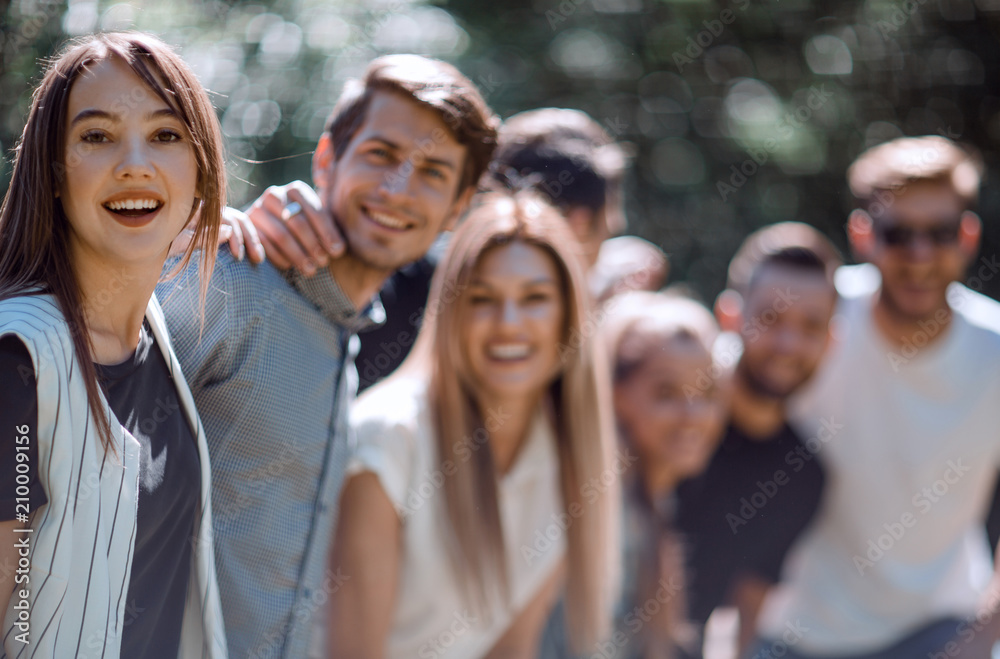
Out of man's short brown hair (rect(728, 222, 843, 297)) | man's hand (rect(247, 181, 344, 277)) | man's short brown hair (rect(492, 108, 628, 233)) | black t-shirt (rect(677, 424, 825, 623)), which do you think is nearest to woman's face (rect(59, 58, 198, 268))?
man's hand (rect(247, 181, 344, 277))

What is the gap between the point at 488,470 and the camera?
91.0 inches

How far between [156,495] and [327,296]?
2.20ft

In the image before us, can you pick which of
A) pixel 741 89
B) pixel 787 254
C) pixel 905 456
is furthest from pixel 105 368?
pixel 741 89

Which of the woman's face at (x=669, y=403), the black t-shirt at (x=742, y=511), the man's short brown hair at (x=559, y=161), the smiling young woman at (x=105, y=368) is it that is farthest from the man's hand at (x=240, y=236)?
the black t-shirt at (x=742, y=511)

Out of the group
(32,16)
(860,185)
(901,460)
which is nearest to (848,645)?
(901,460)

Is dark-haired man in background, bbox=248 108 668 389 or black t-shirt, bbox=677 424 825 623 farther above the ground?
dark-haired man in background, bbox=248 108 668 389

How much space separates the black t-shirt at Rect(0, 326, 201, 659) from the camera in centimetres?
140

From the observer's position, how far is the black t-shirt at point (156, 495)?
1.40m

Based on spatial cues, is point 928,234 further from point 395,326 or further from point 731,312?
point 395,326

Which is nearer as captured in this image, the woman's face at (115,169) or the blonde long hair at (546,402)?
the woman's face at (115,169)

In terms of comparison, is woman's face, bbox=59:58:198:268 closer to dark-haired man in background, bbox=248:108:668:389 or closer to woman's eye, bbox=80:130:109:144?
woman's eye, bbox=80:130:109:144

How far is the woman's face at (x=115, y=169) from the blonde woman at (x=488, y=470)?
2.93 feet

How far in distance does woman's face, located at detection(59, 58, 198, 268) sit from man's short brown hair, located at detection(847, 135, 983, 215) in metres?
2.64

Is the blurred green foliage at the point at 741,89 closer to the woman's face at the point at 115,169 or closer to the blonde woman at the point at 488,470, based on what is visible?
the blonde woman at the point at 488,470
